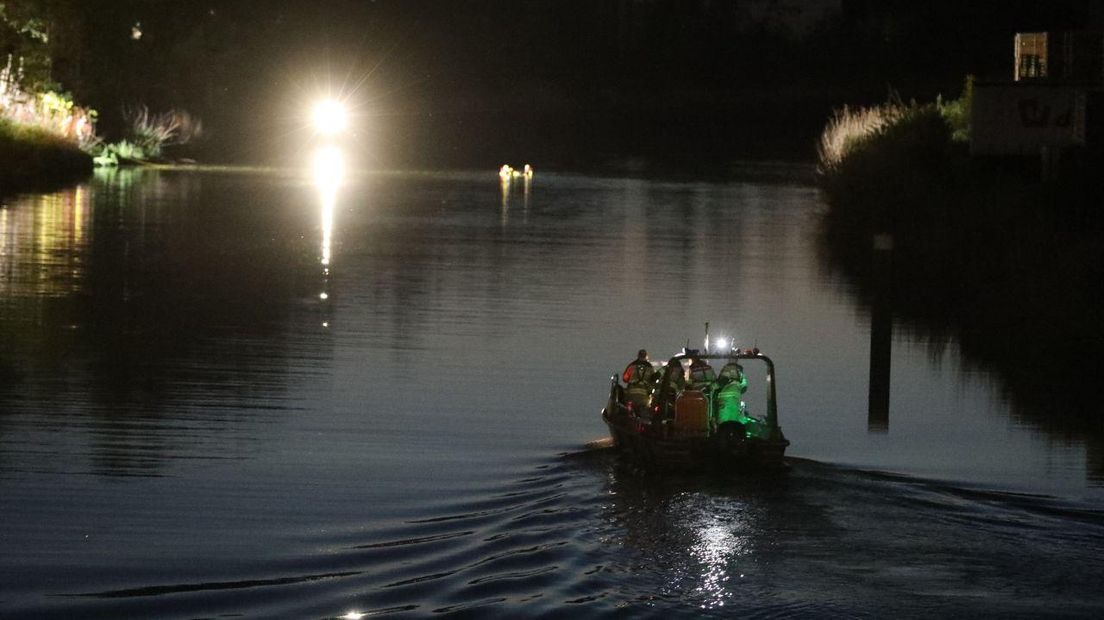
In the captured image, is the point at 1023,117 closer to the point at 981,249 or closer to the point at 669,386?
the point at 981,249

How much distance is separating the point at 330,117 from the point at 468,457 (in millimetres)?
88069

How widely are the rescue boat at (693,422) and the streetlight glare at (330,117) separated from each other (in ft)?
260

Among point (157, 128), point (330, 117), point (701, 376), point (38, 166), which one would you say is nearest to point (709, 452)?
point (701, 376)

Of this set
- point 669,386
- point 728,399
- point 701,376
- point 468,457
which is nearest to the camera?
point 728,399

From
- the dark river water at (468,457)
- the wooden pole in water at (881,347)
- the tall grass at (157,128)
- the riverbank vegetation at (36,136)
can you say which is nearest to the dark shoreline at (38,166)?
the riverbank vegetation at (36,136)

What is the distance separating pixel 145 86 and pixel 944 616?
68931 millimetres

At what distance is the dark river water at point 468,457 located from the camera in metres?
13.1

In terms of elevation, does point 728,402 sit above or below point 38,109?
below

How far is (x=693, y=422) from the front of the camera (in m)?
17.1

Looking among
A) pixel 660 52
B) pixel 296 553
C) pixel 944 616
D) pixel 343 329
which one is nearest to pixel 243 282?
pixel 343 329

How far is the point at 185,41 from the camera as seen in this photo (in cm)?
9219

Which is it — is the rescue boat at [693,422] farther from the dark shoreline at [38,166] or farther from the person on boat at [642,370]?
the dark shoreline at [38,166]

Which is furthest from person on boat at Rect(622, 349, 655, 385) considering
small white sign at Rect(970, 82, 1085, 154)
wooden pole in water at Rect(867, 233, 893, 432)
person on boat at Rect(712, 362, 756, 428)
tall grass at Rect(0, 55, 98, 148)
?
tall grass at Rect(0, 55, 98, 148)

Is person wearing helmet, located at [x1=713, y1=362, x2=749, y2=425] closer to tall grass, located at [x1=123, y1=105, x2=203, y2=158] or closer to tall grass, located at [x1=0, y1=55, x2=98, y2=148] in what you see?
tall grass, located at [x1=0, y1=55, x2=98, y2=148]
